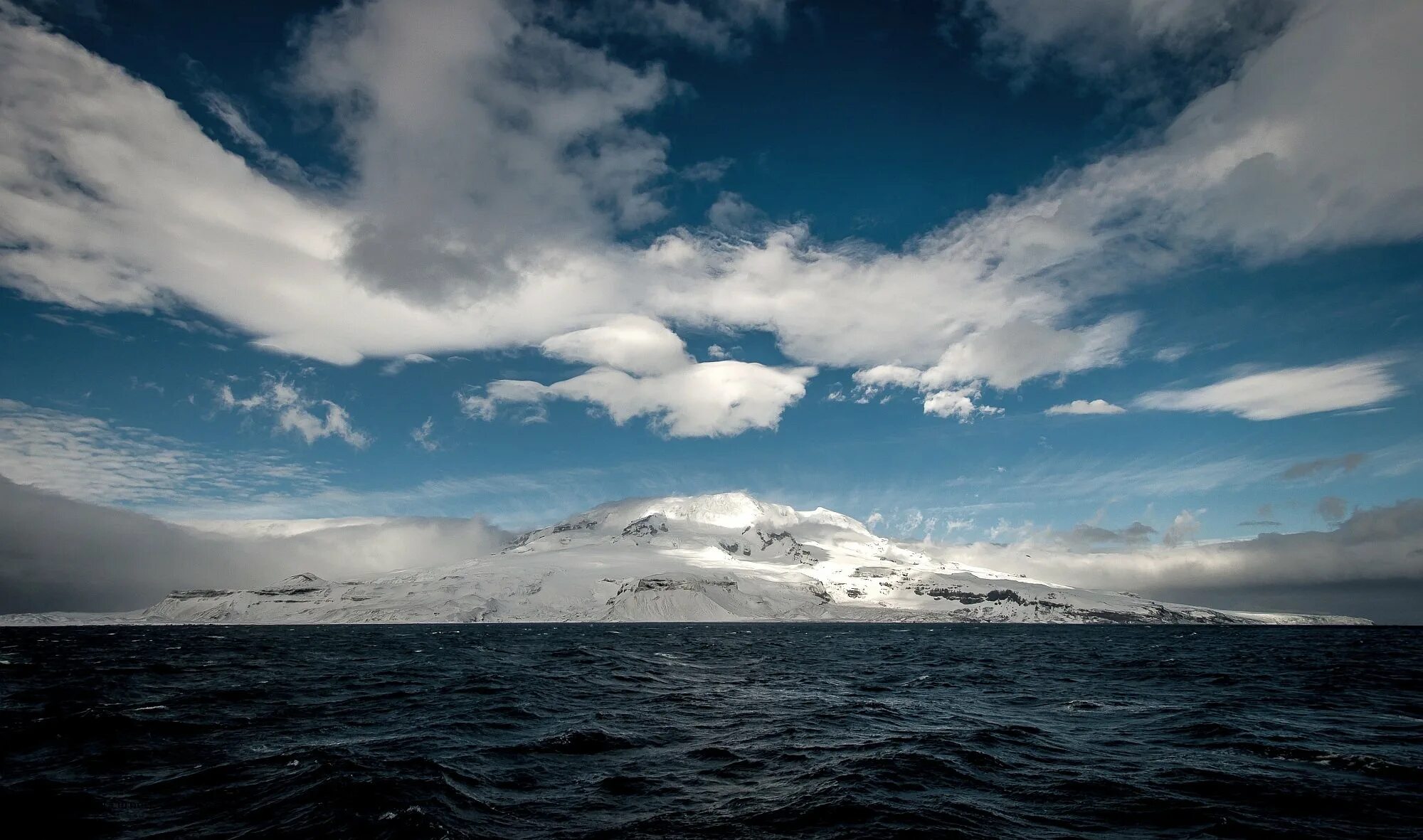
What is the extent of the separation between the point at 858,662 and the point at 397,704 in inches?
2008

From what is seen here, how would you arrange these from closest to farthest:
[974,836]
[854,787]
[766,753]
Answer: [974,836] < [854,787] < [766,753]

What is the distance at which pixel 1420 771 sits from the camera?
69.7ft

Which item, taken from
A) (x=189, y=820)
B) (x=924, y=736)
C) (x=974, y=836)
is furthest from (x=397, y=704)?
(x=974, y=836)

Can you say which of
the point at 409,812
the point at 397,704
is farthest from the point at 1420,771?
the point at 397,704

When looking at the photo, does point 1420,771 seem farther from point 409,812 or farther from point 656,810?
point 409,812

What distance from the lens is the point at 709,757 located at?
24047 mm

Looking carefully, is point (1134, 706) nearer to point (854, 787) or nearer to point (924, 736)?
point (924, 736)

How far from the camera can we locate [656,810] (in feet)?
57.9

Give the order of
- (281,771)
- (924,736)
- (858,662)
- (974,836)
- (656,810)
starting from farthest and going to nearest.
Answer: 1. (858,662)
2. (924,736)
3. (281,771)
4. (656,810)
5. (974,836)

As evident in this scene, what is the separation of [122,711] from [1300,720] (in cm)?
5723

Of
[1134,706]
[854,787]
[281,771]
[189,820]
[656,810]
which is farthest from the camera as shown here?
[1134,706]

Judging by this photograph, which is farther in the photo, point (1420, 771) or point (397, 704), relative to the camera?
point (397, 704)

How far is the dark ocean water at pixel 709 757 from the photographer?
1664 cm

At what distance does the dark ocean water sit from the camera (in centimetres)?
1664
